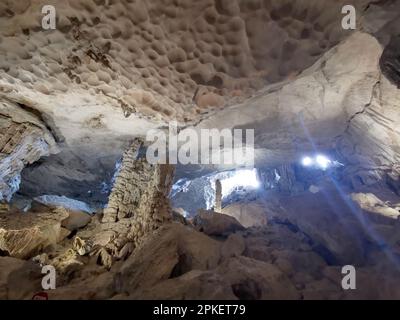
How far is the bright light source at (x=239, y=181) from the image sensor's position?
16.2 meters

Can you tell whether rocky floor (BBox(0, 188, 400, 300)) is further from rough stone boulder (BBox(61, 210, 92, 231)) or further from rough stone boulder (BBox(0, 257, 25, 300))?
rough stone boulder (BBox(61, 210, 92, 231))

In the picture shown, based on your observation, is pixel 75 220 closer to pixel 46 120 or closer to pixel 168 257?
pixel 46 120

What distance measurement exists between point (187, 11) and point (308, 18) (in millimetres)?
1845

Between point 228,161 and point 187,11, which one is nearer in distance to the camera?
point 187,11

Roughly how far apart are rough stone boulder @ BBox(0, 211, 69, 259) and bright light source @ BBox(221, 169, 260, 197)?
419 inches

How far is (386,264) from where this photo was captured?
421 cm

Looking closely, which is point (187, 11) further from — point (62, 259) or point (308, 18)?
point (62, 259)

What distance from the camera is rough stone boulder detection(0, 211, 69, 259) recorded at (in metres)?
5.67

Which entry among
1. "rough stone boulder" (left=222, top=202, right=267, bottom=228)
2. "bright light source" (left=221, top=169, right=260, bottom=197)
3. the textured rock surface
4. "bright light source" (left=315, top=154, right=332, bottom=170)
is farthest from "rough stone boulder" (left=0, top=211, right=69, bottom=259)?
"bright light source" (left=221, top=169, right=260, bottom=197)

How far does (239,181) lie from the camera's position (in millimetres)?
17594

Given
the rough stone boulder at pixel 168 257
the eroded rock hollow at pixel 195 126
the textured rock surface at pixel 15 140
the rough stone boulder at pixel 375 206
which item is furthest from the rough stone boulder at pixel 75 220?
the rough stone boulder at pixel 375 206

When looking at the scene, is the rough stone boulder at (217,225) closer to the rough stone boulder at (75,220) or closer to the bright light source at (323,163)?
the rough stone boulder at (75,220)
